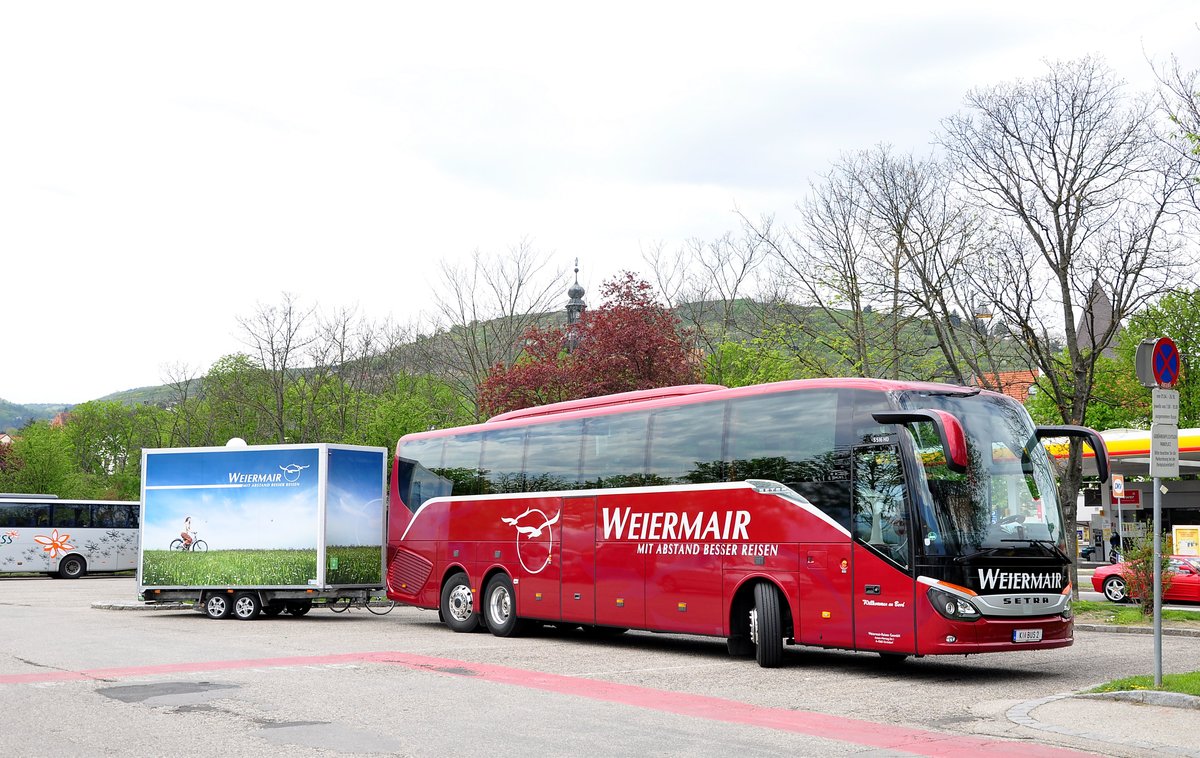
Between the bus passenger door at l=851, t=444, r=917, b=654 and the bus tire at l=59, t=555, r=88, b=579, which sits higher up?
the bus passenger door at l=851, t=444, r=917, b=654

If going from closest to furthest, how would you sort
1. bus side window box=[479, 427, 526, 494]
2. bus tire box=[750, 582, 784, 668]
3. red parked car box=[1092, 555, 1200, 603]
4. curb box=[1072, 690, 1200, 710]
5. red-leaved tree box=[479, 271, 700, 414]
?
curb box=[1072, 690, 1200, 710] < bus tire box=[750, 582, 784, 668] < bus side window box=[479, 427, 526, 494] < red parked car box=[1092, 555, 1200, 603] < red-leaved tree box=[479, 271, 700, 414]

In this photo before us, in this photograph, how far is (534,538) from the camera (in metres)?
19.6

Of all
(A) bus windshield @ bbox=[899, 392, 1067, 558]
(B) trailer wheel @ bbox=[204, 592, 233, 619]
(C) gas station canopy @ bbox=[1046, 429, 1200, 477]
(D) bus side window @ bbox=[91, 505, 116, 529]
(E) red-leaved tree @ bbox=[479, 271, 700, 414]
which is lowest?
(B) trailer wheel @ bbox=[204, 592, 233, 619]

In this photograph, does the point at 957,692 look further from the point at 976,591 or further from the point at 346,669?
the point at 346,669

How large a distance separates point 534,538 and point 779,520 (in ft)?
18.2

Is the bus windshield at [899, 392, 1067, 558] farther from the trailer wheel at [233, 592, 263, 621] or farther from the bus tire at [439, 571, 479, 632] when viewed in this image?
the trailer wheel at [233, 592, 263, 621]

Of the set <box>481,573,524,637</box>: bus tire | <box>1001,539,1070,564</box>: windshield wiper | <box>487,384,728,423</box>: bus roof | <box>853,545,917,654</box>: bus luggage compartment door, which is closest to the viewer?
<box>853,545,917,654</box>: bus luggage compartment door

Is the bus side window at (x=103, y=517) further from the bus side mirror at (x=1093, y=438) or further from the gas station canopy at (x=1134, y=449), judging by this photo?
the bus side mirror at (x=1093, y=438)

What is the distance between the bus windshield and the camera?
1369 centimetres

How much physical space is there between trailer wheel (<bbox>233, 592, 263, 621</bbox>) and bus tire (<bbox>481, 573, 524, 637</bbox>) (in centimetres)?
575

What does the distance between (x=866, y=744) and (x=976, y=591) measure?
15.6ft

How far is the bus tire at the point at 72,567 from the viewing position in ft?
154

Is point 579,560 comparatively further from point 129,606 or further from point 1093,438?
point 129,606

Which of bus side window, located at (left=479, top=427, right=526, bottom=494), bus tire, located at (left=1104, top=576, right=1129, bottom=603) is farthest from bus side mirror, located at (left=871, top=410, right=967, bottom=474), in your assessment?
bus tire, located at (left=1104, top=576, right=1129, bottom=603)
